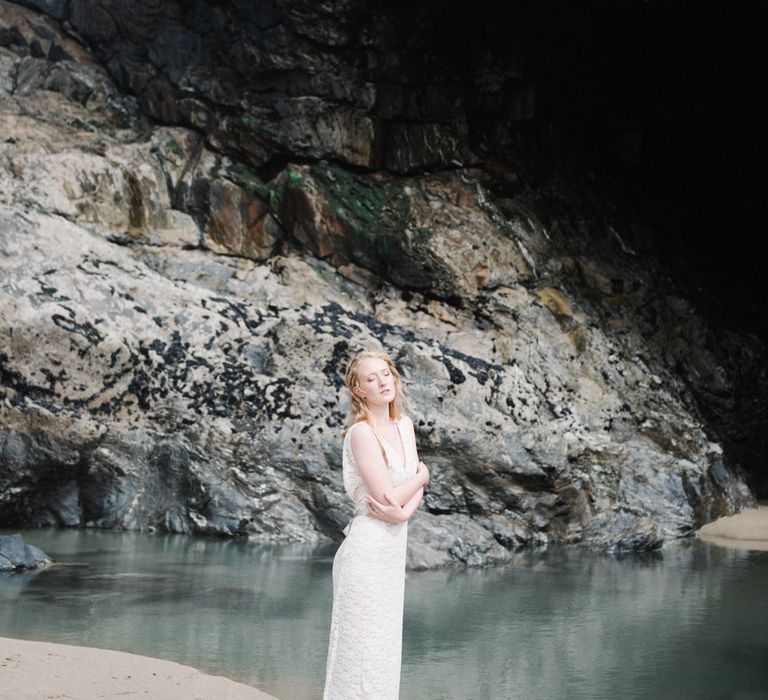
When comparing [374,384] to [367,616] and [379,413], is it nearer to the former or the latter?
[379,413]

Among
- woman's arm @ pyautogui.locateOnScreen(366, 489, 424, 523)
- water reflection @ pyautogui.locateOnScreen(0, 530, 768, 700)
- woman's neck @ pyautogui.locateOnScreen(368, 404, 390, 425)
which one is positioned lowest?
water reflection @ pyautogui.locateOnScreen(0, 530, 768, 700)

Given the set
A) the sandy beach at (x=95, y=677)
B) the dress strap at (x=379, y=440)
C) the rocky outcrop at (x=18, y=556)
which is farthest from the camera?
the rocky outcrop at (x=18, y=556)

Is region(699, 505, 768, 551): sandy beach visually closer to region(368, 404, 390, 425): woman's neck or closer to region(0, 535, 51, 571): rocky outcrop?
region(0, 535, 51, 571): rocky outcrop

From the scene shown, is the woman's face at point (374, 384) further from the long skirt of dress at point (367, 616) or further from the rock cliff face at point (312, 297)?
the rock cliff face at point (312, 297)

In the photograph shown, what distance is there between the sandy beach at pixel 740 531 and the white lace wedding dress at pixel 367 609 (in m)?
6.85

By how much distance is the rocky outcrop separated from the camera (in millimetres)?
7449

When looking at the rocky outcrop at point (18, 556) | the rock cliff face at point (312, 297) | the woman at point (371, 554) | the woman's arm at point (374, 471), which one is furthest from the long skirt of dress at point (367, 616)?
the rock cliff face at point (312, 297)

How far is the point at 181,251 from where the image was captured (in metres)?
12.3

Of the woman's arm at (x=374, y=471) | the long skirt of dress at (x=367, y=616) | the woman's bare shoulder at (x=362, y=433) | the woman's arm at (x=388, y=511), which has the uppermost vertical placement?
the woman's bare shoulder at (x=362, y=433)

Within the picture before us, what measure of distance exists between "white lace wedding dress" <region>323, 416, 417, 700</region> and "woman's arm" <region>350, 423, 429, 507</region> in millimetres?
39

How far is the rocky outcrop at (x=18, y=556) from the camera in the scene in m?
7.45

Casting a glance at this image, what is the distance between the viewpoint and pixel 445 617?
21.7 feet

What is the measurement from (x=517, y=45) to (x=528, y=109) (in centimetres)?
82

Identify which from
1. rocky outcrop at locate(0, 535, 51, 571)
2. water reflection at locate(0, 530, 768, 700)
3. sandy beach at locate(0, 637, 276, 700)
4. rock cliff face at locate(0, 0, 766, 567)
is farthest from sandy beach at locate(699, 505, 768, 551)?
sandy beach at locate(0, 637, 276, 700)
